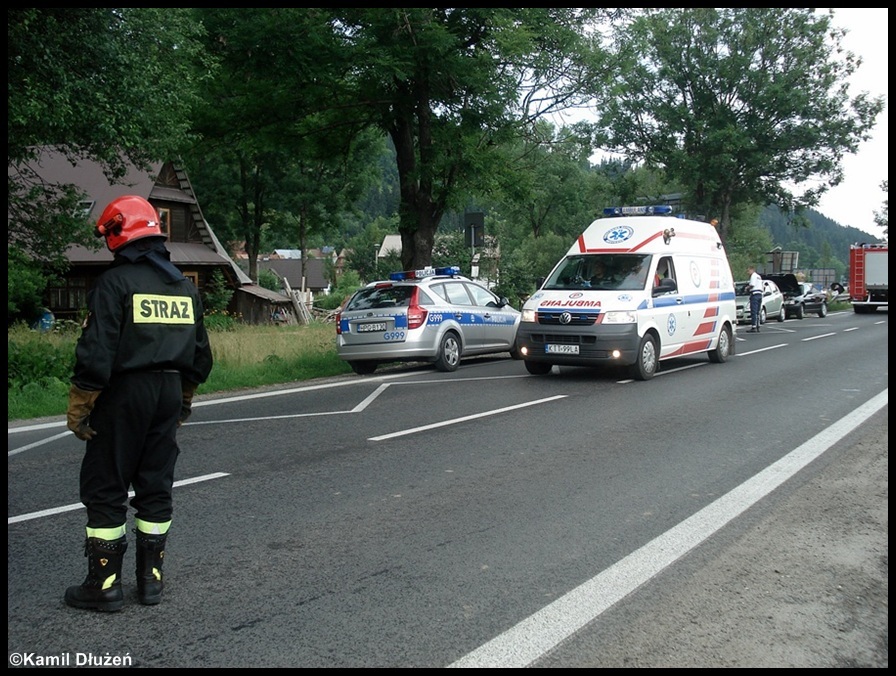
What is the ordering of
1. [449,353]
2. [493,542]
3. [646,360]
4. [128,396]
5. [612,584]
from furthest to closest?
[449,353] → [646,360] → [493,542] → [612,584] → [128,396]

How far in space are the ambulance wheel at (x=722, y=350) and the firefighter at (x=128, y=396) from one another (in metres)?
13.8

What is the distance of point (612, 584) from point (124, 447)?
257cm

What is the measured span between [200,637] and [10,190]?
13012 millimetres

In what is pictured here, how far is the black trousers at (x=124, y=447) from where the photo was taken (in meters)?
4.30

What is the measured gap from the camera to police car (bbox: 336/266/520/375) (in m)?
15.7

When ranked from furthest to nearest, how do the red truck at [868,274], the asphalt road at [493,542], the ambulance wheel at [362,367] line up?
the red truck at [868,274] → the ambulance wheel at [362,367] → the asphalt road at [493,542]

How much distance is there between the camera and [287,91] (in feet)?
63.8

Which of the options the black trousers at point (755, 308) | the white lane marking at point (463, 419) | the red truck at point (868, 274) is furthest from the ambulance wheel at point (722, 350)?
the red truck at point (868, 274)

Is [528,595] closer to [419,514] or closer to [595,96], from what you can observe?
[419,514]

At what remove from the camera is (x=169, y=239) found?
127 feet

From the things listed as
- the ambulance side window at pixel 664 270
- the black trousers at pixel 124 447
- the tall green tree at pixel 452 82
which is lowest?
the black trousers at pixel 124 447

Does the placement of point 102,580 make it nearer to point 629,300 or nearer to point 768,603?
point 768,603

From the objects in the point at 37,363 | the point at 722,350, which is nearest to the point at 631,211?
the point at 722,350

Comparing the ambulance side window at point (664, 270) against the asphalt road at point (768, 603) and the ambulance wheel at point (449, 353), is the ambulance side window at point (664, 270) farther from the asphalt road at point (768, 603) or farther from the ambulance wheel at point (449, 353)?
the asphalt road at point (768, 603)
